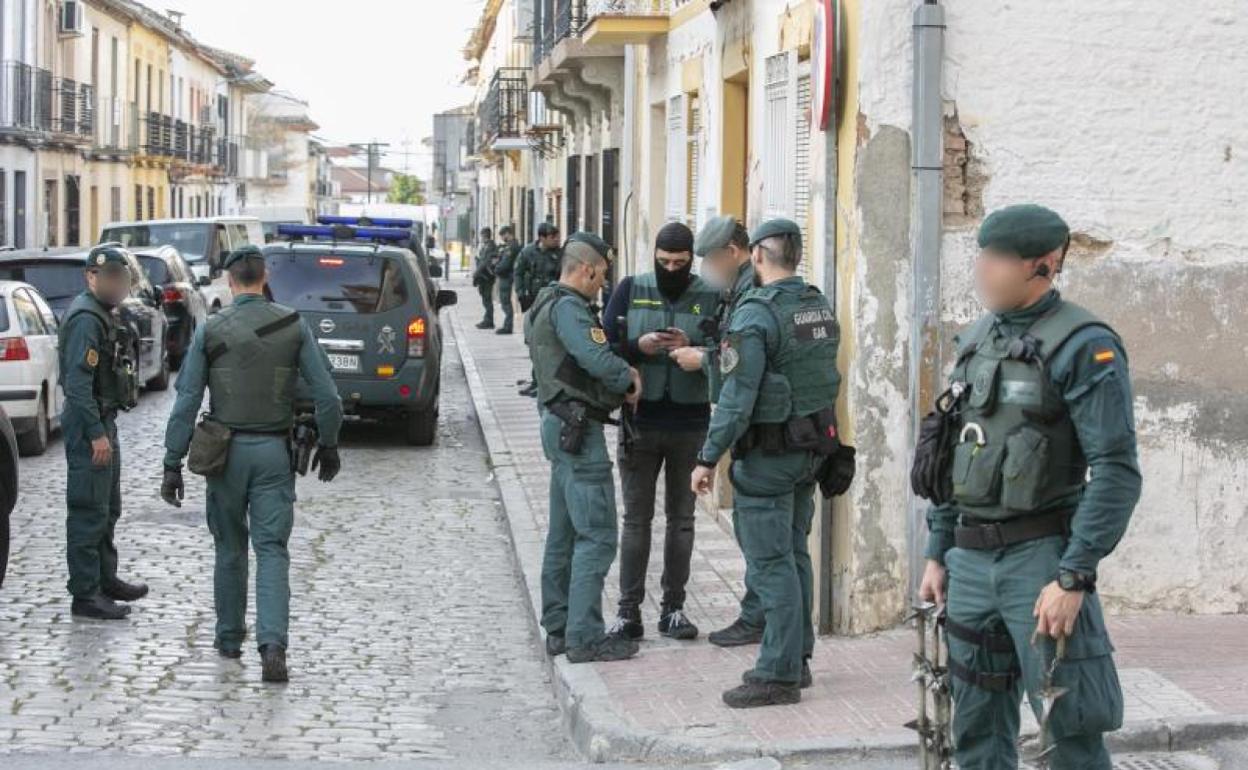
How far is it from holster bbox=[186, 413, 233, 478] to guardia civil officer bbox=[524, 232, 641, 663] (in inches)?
52.8

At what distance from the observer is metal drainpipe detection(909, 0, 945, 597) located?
8383 mm

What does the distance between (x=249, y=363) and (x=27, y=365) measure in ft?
24.4

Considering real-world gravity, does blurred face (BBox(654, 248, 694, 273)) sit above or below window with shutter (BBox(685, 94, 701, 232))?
below

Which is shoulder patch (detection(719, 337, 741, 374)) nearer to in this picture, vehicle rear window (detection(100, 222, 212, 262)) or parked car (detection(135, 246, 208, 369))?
parked car (detection(135, 246, 208, 369))

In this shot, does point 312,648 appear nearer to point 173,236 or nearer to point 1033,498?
point 1033,498

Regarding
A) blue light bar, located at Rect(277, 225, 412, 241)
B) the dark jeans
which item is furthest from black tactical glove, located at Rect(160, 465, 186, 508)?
blue light bar, located at Rect(277, 225, 412, 241)

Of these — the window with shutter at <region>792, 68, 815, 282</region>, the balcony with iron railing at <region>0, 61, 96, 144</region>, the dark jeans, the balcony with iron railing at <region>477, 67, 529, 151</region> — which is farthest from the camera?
the balcony with iron railing at <region>477, 67, 529, 151</region>

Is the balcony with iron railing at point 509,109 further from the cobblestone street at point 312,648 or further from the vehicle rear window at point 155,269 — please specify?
the cobblestone street at point 312,648

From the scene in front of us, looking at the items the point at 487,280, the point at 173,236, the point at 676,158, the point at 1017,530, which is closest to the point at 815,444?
the point at 1017,530

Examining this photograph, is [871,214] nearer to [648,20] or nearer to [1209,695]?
[1209,695]

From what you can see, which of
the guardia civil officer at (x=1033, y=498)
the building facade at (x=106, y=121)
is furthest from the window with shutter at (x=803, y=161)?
the building facade at (x=106, y=121)

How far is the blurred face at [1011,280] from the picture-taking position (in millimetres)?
5066

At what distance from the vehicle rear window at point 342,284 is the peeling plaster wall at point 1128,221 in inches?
329

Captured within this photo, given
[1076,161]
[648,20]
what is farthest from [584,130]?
[1076,161]
